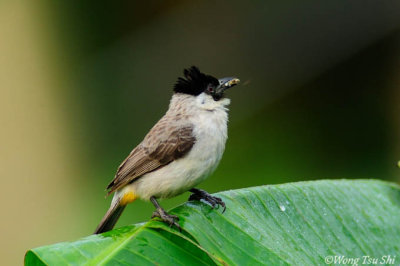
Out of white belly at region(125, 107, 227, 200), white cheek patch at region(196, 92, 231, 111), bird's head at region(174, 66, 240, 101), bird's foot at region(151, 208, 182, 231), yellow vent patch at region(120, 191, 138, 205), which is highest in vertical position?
bird's head at region(174, 66, 240, 101)

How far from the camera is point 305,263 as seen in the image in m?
2.57

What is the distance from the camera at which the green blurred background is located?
5996mm

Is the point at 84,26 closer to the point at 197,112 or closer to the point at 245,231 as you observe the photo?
A: the point at 197,112

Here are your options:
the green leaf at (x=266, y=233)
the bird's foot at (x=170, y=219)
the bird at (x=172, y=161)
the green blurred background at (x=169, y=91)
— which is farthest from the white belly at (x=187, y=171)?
the green blurred background at (x=169, y=91)

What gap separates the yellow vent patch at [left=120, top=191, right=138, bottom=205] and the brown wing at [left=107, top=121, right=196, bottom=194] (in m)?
0.06

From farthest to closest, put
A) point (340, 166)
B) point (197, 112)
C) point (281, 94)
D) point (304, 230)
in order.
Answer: point (281, 94) < point (340, 166) < point (197, 112) < point (304, 230)

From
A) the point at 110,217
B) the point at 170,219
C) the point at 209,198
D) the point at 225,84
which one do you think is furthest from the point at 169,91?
the point at 170,219

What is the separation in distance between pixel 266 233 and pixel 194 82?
3.70 ft

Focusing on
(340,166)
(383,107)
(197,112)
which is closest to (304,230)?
(197,112)

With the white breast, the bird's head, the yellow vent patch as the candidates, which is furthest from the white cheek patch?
the yellow vent patch

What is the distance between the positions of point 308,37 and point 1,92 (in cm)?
311

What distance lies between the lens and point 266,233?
2596mm

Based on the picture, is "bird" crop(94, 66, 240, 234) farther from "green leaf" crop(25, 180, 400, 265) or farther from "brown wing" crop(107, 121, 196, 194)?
"green leaf" crop(25, 180, 400, 265)

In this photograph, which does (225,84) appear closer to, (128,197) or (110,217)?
(128,197)
